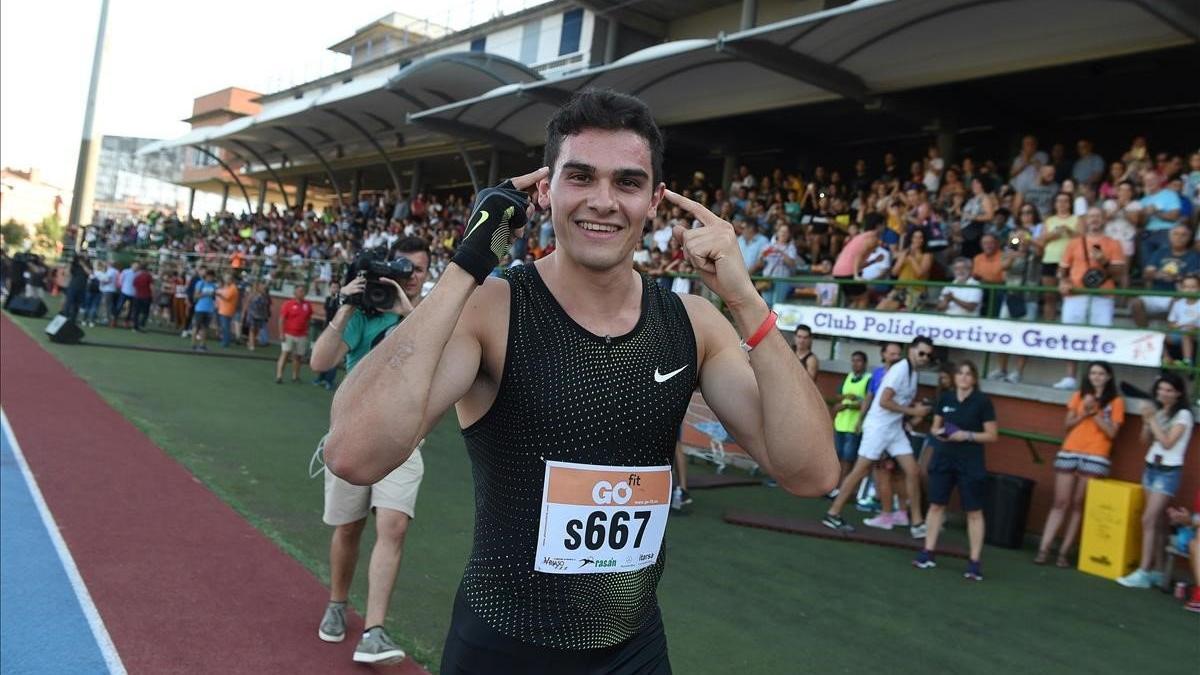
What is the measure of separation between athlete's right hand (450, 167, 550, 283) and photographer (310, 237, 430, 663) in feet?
8.06

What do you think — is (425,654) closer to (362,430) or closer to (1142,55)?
(362,430)

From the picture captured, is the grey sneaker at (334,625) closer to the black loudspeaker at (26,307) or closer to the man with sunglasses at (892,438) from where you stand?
the man with sunglasses at (892,438)

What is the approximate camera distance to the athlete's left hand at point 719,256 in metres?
2.19

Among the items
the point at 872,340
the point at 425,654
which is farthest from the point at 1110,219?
the point at 425,654

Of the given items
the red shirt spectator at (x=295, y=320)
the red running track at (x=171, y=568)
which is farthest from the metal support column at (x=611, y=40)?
the red running track at (x=171, y=568)

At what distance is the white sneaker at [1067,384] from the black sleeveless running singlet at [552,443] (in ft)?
27.3

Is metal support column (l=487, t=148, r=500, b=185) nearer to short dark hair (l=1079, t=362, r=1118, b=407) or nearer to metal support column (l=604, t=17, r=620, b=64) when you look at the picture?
metal support column (l=604, t=17, r=620, b=64)

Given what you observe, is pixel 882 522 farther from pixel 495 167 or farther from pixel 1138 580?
pixel 495 167

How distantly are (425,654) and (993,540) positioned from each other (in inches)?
254

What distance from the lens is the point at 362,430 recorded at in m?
1.92

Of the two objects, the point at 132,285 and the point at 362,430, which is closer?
the point at 362,430

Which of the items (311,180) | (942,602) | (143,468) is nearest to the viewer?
(942,602)

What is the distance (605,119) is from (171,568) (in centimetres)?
504

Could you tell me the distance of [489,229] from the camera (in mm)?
2037
